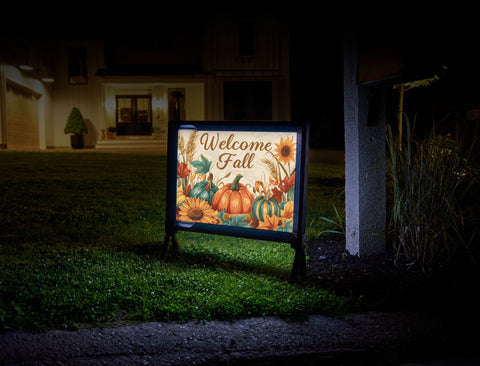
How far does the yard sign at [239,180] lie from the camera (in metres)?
3.60

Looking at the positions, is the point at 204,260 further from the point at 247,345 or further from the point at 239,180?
the point at 247,345

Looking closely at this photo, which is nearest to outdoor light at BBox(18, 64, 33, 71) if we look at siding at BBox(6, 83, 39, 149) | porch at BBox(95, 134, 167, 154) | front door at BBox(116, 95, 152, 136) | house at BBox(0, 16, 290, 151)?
siding at BBox(6, 83, 39, 149)

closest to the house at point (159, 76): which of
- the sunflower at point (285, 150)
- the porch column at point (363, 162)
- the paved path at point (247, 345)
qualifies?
the porch column at point (363, 162)

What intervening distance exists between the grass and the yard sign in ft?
1.26

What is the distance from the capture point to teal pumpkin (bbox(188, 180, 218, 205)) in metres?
3.95

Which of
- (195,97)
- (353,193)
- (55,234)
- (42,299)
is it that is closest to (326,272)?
(353,193)

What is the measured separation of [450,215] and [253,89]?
2071cm

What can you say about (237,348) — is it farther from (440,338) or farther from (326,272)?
(326,272)

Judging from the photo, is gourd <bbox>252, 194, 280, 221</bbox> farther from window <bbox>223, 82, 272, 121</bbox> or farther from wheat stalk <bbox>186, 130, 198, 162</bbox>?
window <bbox>223, 82, 272, 121</bbox>

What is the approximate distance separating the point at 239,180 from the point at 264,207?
13.3 inches

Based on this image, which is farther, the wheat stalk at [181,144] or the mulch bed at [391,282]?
the wheat stalk at [181,144]

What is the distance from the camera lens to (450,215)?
365cm

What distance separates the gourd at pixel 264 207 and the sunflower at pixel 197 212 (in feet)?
1.21

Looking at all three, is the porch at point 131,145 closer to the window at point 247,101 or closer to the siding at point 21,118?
the siding at point 21,118
